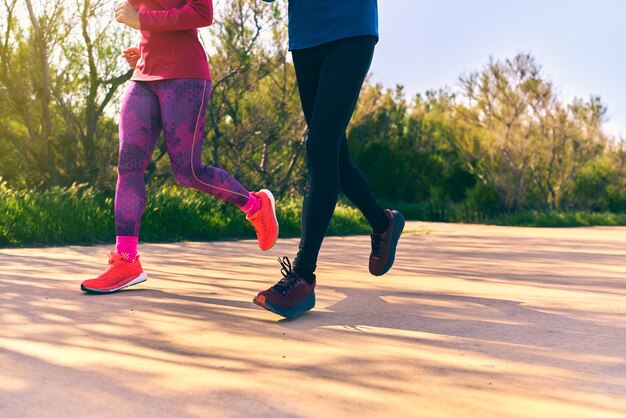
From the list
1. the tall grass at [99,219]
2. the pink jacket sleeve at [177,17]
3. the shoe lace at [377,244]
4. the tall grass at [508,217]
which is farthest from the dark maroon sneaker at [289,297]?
the tall grass at [508,217]

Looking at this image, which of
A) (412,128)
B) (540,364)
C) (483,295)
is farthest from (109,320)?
(412,128)

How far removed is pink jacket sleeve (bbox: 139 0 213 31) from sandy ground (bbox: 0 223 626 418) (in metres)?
1.31

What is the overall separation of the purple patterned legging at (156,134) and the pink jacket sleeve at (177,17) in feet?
0.87

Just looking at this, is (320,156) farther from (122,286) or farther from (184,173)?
(122,286)

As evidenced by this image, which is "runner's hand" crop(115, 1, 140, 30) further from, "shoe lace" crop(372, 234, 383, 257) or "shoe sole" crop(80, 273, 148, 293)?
"shoe lace" crop(372, 234, 383, 257)

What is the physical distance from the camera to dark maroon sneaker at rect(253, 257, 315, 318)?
323 centimetres

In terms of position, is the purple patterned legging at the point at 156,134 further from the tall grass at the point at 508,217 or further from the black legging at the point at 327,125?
the tall grass at the point at 508,217

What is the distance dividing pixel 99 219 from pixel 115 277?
386 centimetres

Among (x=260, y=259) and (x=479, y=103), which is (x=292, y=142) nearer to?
(x=260, y=259)

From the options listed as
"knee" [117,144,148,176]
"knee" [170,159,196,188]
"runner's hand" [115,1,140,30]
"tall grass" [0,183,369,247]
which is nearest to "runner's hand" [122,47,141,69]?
"runner's hand" [115,1,140,30]

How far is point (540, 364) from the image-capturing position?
2.57 meters

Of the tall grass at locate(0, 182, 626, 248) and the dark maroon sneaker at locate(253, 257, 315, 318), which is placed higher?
the tall grass at locate(0, 182, 626, 248)

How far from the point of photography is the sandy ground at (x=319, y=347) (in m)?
2.08

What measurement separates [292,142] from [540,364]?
383 inches
